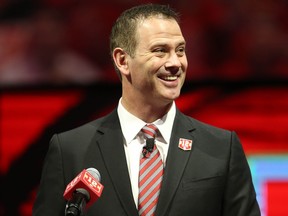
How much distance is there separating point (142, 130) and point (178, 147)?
0.15 m

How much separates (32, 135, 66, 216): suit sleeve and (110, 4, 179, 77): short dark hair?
0.46 m

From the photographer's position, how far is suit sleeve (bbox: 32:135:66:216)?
2441 millimetres

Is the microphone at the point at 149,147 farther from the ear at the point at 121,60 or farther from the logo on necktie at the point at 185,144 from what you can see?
the ear at the point at 121,60

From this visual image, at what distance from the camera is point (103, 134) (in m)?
2.56

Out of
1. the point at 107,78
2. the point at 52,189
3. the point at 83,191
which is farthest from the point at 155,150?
the point at 107,78

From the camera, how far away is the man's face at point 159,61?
8.03 feet

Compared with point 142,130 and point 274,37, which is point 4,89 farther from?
point 142,130

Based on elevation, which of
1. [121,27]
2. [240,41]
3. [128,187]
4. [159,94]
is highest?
[240,41]

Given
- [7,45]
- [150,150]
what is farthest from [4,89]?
[150,150]

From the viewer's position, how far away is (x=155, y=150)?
8.13 ft

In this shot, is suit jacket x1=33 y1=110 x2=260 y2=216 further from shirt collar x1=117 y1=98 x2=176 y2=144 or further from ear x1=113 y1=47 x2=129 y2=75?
ear x1=113 y1=47 x2=129 y2=75

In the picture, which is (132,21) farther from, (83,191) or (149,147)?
(83,191)

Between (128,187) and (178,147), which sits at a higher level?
(178,147)

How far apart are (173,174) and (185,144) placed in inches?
5.8
